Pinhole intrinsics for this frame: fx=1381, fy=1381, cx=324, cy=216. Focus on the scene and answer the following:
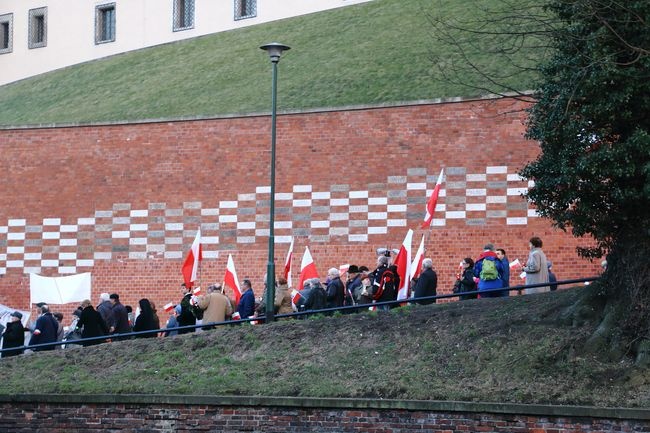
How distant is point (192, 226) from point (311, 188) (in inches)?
129

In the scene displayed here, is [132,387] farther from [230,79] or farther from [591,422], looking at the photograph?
[230,79]

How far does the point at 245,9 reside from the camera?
5166 centimetres

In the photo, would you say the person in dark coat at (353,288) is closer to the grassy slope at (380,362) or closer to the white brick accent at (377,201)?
the grassy slope at (380,362)

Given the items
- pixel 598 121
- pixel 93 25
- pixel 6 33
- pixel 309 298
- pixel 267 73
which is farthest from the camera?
pixel 6 33

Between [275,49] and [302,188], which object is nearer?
[275,49]

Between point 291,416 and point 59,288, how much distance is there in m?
13.3

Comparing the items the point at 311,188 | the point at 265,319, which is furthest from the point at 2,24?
the point at 265,319

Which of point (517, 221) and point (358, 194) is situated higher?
point (358, 194)

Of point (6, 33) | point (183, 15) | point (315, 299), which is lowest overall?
point (315, 299)

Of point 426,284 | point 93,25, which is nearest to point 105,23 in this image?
point 93,25

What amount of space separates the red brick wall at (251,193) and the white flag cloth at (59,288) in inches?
138

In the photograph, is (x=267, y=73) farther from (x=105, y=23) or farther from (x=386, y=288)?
(x=386, y=288)

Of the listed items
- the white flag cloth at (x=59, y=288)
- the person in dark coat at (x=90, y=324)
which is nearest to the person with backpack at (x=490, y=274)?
the person in dark coat at (x=90, y=324)

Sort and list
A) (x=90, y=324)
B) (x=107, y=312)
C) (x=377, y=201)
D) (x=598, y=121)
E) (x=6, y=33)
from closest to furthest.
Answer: (x=598, y=121)
(x=90, y=324)
(x=107, y=312)
(x=377, y=201)
(x=6, y=33)
